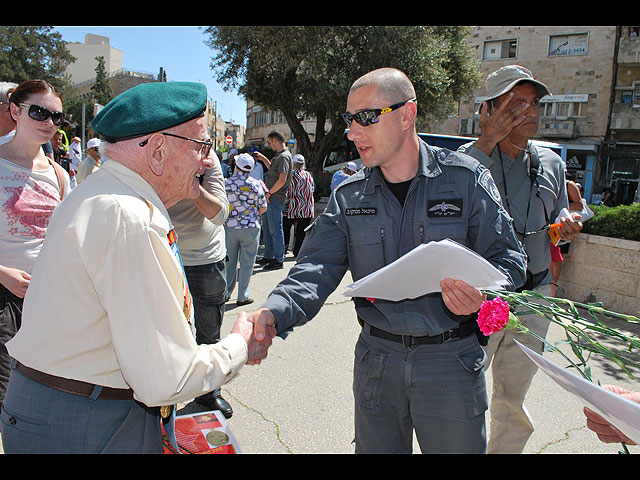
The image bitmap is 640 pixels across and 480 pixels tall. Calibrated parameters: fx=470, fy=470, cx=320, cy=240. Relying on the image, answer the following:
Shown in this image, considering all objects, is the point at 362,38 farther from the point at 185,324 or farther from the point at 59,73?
the point at 59,73

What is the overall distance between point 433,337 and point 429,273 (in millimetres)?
381

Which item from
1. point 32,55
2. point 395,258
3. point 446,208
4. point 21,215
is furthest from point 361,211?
point 32,55

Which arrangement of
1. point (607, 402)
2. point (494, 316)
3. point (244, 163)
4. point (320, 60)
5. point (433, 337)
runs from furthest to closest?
point (320, 60) → point (244, 163) → point (433, 337) → point (494, 316) → point (607, 402)

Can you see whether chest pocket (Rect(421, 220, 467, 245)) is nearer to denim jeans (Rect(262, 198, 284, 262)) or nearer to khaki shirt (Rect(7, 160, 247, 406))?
khaki shirt (Rect(7, 160, 247, 406))

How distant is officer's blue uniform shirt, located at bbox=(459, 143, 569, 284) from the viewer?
287 centimetres

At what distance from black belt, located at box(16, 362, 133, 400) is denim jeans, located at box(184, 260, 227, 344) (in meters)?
2.01

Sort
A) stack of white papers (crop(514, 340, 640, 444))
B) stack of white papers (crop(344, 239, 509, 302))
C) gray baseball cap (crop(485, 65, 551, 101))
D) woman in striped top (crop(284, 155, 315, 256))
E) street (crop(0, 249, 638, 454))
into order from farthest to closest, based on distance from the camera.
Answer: woman in striped top (crop(284, 155, 315, 256)), street (crop(0, 249, 638, 454)), gray baseball cap (crop(485, 65, 551, 101)), stack of white papers (crop(344, 239, 509, 302)), stack of white papers (crop(514, 340, 640, 444))

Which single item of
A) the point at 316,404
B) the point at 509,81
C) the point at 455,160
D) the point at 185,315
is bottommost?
the point at 316,404

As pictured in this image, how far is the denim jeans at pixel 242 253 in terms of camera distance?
6250 mm

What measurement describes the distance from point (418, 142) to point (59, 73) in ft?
211

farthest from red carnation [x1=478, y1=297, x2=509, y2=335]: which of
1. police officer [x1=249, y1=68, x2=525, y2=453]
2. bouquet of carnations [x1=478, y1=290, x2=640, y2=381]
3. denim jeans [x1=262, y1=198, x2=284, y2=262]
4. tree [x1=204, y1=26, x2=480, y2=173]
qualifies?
tree [x1=204, y1=26, x2=480, y2=173]

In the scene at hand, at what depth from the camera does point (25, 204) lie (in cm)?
277

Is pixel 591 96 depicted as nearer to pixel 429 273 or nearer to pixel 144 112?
pixel 429 273
